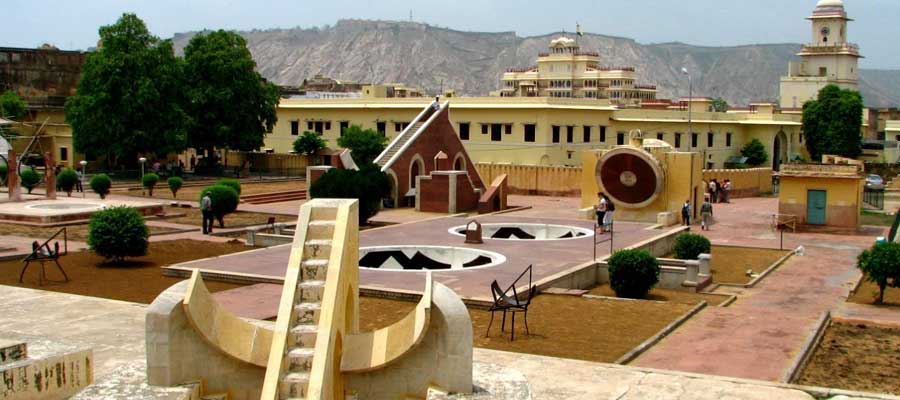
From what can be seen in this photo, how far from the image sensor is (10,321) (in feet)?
45.5

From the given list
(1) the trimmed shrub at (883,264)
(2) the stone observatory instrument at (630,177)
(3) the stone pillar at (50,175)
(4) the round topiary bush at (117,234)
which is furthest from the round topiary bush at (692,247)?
(3) the stone pillar at (50,175)

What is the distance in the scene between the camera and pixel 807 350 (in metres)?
13.2

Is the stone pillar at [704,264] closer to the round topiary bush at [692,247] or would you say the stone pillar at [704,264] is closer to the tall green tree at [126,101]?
the round topiary bush at [692,247]

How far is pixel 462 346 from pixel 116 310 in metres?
7.80

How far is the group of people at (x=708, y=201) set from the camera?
97.9 feet

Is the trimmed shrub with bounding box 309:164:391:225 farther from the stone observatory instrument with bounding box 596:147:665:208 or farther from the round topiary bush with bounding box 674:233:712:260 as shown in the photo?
the round topiary bush with bounding box 674:233:712:260

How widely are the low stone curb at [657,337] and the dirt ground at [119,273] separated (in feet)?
25.4

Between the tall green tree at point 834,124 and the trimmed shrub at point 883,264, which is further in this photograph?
the tall green tree at point 834,124

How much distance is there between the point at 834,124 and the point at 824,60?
1656 cm

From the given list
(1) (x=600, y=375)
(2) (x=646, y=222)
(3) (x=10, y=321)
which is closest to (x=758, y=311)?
(1) (x=600, y=375)

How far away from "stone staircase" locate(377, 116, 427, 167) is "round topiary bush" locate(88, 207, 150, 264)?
1333 centimetres

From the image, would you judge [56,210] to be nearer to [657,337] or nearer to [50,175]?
[50,175]

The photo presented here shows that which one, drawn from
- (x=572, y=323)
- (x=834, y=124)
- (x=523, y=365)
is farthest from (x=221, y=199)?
(x=834, y=124)

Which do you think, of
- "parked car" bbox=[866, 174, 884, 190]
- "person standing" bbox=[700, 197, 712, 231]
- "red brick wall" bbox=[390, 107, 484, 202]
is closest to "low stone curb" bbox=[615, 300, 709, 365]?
"person standing" bbox=[700, 197, 712, 231]
